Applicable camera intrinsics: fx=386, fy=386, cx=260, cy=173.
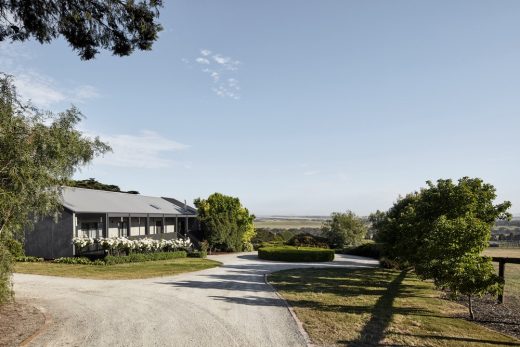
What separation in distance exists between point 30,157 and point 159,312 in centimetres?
746

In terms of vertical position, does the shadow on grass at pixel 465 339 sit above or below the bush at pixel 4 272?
below

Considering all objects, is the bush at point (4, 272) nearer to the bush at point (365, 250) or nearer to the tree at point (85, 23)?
the tree at point (85, 23)

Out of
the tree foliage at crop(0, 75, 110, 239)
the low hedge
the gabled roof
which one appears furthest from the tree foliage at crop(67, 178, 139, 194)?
the tree foliage at crop(0, 75, 110, 239)

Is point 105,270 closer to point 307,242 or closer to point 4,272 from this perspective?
point 4,272

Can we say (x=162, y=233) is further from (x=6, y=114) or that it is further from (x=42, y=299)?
(x=6, y=114)

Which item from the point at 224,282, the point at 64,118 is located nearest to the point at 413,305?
the point at 224,282

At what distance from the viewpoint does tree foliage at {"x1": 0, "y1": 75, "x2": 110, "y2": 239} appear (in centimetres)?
1371

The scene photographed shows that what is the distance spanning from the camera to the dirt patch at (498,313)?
13.4 meters

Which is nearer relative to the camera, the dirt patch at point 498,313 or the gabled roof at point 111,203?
the dirt patch at point 498,313

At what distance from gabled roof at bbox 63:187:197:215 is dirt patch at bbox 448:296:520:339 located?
25.5m

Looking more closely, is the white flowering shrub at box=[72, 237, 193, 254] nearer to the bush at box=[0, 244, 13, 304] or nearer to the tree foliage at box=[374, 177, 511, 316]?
the bush at box=[0, 244, 13, 304]

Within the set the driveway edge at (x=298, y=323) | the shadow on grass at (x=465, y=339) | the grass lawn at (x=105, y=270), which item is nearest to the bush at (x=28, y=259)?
the grass lawn at (x=105, y=270)

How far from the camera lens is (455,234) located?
48.8ft

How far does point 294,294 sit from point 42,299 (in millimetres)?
10903
